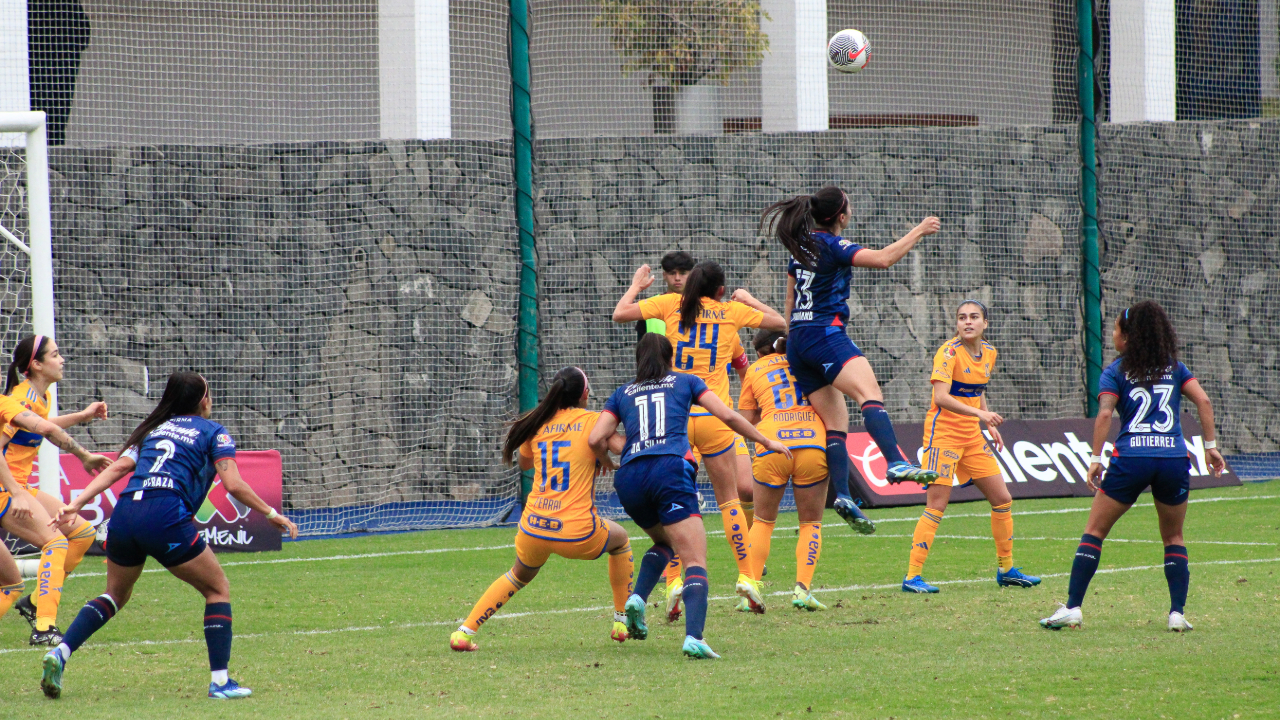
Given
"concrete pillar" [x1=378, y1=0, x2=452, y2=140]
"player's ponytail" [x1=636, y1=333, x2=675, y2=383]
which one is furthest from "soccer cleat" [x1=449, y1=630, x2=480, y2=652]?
"concrete pillar" [x1=378, y1=0, x2=452, y2=140]

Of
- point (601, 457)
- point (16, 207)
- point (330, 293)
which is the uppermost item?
point (16, 207)

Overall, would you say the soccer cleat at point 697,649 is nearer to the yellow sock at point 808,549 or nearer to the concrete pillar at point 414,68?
the yellow sock at point 808,549

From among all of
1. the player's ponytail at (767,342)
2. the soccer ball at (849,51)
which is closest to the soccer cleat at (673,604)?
the player's ponytail at (767,342)

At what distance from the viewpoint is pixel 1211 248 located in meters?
17.6

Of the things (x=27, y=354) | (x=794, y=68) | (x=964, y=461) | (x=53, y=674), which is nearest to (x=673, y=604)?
(x=964, y=461)

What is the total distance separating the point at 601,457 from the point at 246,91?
31.1 ft

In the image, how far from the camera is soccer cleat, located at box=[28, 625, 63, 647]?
25.3 feet

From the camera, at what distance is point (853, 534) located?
12.4 metres

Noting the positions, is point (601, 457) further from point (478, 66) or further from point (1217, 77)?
point (1217, 77)

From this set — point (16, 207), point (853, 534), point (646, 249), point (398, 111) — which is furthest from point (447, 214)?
point (853, 534)

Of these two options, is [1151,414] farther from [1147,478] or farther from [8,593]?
[8,593]

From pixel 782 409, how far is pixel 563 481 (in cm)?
194

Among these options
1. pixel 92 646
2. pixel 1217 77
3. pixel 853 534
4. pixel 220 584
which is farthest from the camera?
pixel 1217 77

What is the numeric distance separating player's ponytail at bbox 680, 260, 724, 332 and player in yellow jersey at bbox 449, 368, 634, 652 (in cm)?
147
